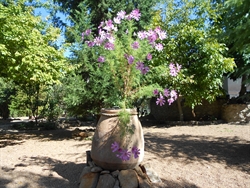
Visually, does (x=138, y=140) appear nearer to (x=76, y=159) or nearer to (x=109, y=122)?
(x=109, y=122)

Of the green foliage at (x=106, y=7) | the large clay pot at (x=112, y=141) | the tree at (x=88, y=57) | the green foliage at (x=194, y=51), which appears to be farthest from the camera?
the green foliage at (x=106, y=7)

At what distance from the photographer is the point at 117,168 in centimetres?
340

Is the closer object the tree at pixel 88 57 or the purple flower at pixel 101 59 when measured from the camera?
the purple flower at pixel 101 59

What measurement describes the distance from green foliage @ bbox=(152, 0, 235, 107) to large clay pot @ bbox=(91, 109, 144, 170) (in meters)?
6.33

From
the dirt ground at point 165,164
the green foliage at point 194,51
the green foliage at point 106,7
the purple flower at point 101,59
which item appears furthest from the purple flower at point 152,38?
the green foliage at point 106,7

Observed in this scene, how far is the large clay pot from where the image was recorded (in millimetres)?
3332

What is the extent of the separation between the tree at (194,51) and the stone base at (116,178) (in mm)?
6546

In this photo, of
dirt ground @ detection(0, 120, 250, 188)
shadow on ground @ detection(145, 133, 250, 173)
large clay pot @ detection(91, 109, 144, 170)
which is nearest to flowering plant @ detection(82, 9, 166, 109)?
large clay pot @ detection(91, 109, 144, 170)

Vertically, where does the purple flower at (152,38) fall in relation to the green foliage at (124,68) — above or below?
above

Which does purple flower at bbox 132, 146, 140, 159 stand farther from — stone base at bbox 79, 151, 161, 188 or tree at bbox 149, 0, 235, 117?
tree at bbox 149, 0, 235, 117

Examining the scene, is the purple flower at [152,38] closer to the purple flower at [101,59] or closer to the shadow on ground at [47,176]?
the purple flower at [101,59]

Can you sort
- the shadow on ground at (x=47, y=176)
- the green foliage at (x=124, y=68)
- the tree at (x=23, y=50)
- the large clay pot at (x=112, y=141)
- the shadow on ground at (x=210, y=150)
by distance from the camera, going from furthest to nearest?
the tree at (x=23, y=50) → the shadow on ground at (x=210, y=150) → the shadow on ground at (x=47, y=176) → the green foliage at (x=124, y=68) → the large clay pot at (x=112, y=141)

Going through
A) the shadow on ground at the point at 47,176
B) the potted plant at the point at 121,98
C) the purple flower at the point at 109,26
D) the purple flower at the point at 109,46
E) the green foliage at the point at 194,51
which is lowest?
the shadow on ground at the point at 47,176

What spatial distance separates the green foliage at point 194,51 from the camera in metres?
9.78
